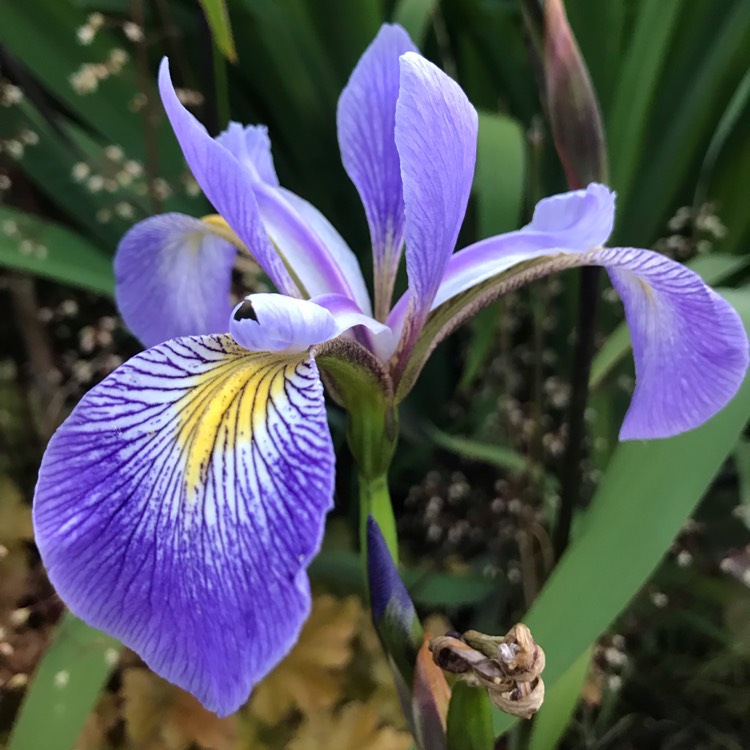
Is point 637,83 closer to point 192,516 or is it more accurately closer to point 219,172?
point 219,172

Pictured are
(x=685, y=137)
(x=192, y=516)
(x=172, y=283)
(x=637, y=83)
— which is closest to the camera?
(x=192, y=516)

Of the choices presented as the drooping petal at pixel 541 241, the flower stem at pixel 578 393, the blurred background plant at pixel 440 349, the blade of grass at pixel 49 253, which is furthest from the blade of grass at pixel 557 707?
the blade of grass at pixel 49 253

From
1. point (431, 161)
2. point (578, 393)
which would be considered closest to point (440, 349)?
point (578, 393)

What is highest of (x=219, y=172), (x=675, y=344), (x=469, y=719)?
(x=219, y=172)

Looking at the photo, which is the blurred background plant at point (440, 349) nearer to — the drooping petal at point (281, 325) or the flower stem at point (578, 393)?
the flower stem at point (578, 393)

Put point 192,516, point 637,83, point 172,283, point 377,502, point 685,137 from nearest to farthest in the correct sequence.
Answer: point 192,516 → point 377,502 → point 172,283 → point 637,83 → point 685,137

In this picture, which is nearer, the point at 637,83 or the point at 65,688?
the point at 65,688

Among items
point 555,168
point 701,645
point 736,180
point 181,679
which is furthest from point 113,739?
point 736,180
